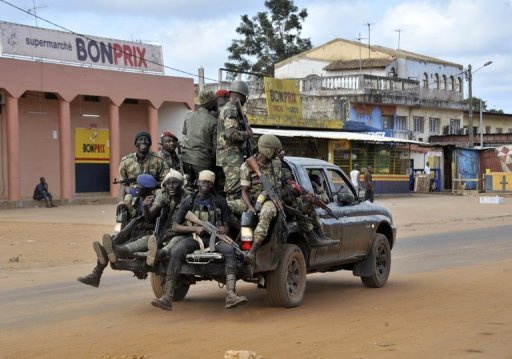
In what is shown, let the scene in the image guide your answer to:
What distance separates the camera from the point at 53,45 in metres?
30.5

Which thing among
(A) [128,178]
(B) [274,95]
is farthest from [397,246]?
(B) [274,95]

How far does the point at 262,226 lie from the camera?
338 inches

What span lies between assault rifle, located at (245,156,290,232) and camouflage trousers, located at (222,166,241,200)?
0.68ft

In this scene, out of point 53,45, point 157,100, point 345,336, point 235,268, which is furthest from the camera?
point 157,100

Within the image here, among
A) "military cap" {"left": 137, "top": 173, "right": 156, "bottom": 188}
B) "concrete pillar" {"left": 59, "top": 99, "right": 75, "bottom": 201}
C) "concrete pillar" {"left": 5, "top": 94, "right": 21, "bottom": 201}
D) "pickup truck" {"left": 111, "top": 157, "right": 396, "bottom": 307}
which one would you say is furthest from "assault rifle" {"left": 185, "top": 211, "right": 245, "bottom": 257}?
"concrete pillar" {"left": 59, "top": 99, "right": 75, "bottom": 201}

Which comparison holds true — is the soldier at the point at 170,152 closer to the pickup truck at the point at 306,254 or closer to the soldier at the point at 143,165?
the soldier at the point at 143,165

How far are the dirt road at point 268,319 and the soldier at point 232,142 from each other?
1431 millimetres

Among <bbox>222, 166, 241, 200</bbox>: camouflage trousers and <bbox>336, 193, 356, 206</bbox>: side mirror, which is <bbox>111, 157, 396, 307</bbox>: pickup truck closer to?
<bbox>336, 193, 356, 206</bbox>: side mirror

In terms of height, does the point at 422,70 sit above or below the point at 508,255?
above

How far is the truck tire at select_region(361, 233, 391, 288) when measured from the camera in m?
11.1

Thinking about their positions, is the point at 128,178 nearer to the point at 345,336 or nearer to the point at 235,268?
the point at 235,268

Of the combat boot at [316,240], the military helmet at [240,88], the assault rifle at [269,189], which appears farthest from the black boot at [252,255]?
the military helmet at [240,88]

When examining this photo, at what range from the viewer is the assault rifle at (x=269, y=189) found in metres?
8.82

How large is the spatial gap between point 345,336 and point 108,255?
272 cm
